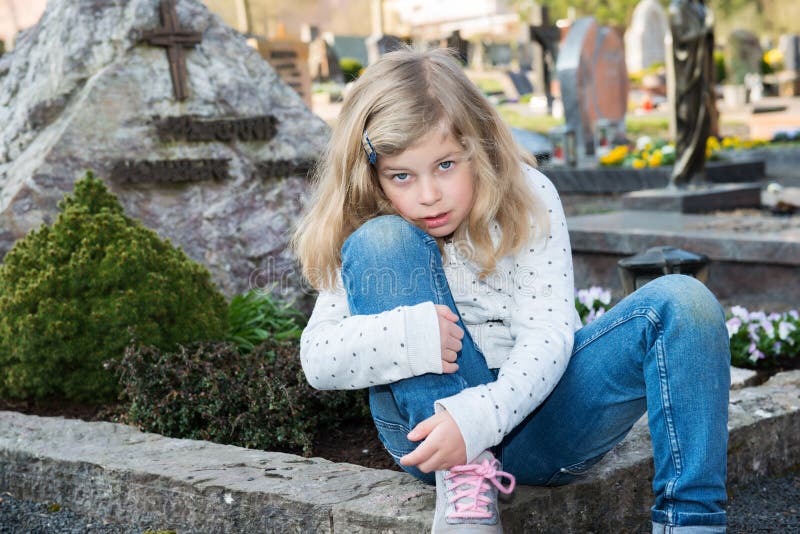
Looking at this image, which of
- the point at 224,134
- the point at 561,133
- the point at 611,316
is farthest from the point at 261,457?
the point at 561,133

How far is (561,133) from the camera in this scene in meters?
10.7

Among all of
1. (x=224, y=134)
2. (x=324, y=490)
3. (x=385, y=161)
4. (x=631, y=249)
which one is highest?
(x=385, y=161)

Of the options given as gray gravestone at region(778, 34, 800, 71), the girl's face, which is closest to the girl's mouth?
the girl's face

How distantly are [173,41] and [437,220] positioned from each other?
2644mm

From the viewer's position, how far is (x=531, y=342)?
1.87 metres

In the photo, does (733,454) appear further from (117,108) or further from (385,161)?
(117,108)

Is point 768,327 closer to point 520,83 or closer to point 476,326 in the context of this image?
point 476,326

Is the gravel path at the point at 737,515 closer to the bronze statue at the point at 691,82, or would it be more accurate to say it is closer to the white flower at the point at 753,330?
the white flower at the point at 753,330

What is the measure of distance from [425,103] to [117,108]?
254cm

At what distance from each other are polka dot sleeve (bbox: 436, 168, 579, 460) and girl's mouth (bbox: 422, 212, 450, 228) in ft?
0.58

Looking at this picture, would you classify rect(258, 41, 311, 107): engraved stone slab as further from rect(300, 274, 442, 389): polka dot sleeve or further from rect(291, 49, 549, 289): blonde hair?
rect(300, 274, 442, 389): polka dot sleeve

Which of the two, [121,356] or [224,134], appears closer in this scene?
[121,356]

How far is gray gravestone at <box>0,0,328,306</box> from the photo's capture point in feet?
13.1

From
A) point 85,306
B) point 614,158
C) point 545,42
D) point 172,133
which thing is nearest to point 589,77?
point 614,158
